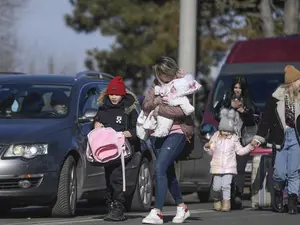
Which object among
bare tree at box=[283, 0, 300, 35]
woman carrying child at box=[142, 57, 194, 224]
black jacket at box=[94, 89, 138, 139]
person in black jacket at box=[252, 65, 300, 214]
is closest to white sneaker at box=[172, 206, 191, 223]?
woman carrying child at box=[142, 57, 194, 224]

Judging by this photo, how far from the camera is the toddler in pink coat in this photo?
43.4ft

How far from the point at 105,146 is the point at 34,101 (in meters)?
1.93

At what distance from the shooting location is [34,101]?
40.9 feet

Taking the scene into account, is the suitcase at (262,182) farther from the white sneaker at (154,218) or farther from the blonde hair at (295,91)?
the white sneaker at (154,218)

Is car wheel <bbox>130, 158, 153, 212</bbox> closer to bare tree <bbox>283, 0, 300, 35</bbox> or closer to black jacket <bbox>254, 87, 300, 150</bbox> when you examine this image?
black jacket <bbox>254, 87, 300, 150</bbox>

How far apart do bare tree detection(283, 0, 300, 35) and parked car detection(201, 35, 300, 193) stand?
35.5 feet

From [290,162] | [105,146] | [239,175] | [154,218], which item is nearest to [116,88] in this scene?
[105,146]

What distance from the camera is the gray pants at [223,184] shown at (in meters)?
13.2

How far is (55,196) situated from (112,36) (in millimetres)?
25022

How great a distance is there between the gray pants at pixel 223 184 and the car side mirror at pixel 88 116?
6.53ft

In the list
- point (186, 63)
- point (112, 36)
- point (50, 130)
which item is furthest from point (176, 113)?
point (112, 36)

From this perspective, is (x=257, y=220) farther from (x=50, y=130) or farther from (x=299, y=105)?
(x=50, y=130)

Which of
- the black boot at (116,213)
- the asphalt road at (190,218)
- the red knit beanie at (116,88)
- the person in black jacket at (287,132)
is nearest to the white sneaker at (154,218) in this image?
the asphalt road at (190,218)

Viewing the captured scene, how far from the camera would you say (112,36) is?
36.2 metres
